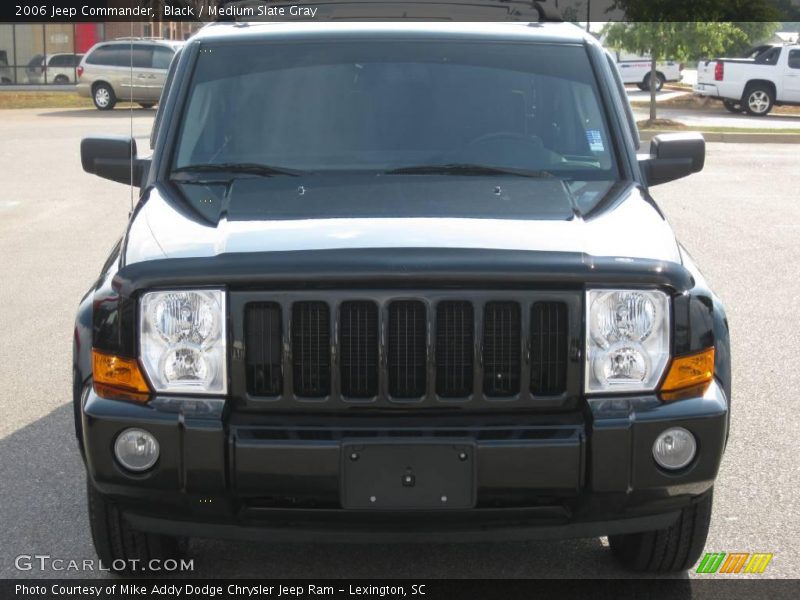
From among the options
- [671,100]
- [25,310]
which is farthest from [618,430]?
[671,100]

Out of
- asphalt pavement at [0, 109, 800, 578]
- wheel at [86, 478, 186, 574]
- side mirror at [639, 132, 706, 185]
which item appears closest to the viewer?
wheel at [86, 478, 186, 574]

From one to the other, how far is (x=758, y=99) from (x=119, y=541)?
29367mm

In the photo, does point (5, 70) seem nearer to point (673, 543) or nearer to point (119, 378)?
point (119, 378)

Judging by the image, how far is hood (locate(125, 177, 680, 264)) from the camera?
3.83 meters

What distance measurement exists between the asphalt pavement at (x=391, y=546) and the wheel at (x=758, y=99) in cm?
1602

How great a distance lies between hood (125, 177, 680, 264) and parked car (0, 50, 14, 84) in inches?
1863

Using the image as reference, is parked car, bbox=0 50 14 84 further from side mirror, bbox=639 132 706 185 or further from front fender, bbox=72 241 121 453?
front fender, bbox=72 241 121 453

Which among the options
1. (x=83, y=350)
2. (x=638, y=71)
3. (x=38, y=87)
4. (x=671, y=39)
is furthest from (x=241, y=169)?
(x=38, y=87)

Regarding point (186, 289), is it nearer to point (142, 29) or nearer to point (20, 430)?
point (20, 430)

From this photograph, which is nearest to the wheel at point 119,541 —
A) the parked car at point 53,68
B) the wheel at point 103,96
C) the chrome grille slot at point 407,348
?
the chrome grille slot at point 407,348

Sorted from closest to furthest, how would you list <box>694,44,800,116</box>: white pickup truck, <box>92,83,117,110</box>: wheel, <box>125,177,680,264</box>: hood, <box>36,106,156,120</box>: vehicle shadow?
1. <box>125,177,680,264</box>: hood
2. <box>36,106,156,120</box>: vehicle shadow
3. <box>694,44,800,116</box>: white pickup truck
4. <box>92,83,117,110</box>: wheel

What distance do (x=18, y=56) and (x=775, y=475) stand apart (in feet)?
157

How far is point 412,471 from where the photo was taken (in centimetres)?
360

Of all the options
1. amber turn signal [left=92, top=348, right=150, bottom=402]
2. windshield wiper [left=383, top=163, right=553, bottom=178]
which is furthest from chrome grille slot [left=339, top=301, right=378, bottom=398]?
windshield wiper [left=383, top=163, right=553, bottom=178]
